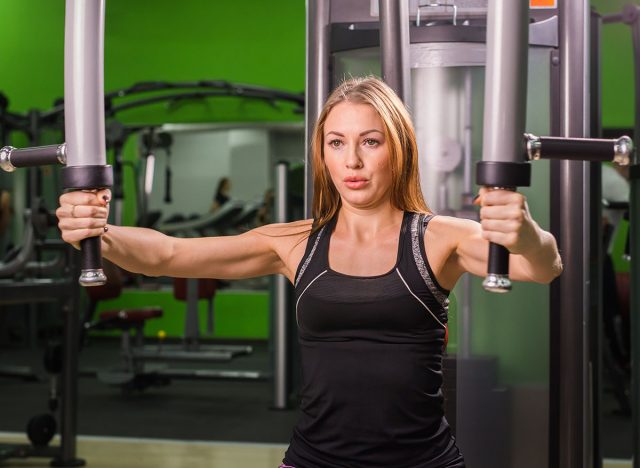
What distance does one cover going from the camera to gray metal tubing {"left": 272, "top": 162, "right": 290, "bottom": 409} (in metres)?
5.28

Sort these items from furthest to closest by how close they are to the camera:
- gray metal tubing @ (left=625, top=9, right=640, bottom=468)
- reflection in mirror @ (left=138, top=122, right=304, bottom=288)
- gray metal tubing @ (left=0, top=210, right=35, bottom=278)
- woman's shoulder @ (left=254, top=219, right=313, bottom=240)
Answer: reflection in mirror @ (left=138, top=122, right=304, bottom=288) → gray metal tubing @ (left=0, top=210, right=35, bottom=278) → gray metal tubing @ (left=625, top=9, right=640, bottom=468) → woman's shoulder @ (left=254, top=219, right=313, bottom=240)

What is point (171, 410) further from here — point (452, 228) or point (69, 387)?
point (452, 228)

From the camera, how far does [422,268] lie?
1.45m

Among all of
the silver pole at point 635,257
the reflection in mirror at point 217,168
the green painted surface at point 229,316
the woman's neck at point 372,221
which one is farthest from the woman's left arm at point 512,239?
the green painted surface at point 229,316

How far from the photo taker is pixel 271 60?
9.40m

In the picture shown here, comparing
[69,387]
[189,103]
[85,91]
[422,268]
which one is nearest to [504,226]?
[422,268]

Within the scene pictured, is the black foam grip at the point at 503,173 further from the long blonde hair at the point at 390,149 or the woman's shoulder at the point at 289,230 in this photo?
the woman's shoulder at the point at 289,230

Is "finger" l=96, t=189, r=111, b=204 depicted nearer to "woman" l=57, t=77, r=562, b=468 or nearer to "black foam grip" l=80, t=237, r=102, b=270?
"black foam grip" l=80, t=237, r=102, b=270

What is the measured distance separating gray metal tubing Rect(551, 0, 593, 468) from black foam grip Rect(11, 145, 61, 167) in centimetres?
157

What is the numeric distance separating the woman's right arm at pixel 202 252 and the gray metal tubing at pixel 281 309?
3.55 m

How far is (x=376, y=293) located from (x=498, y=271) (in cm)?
44

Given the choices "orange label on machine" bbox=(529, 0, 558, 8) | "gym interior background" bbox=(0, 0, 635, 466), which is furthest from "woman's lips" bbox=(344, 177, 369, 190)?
"gym interior background" bbox=(0, 0, 635, 466)

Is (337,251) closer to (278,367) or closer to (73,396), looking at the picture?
(73,396)

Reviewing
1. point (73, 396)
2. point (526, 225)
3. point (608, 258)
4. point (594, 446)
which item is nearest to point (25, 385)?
point (73, 396)
